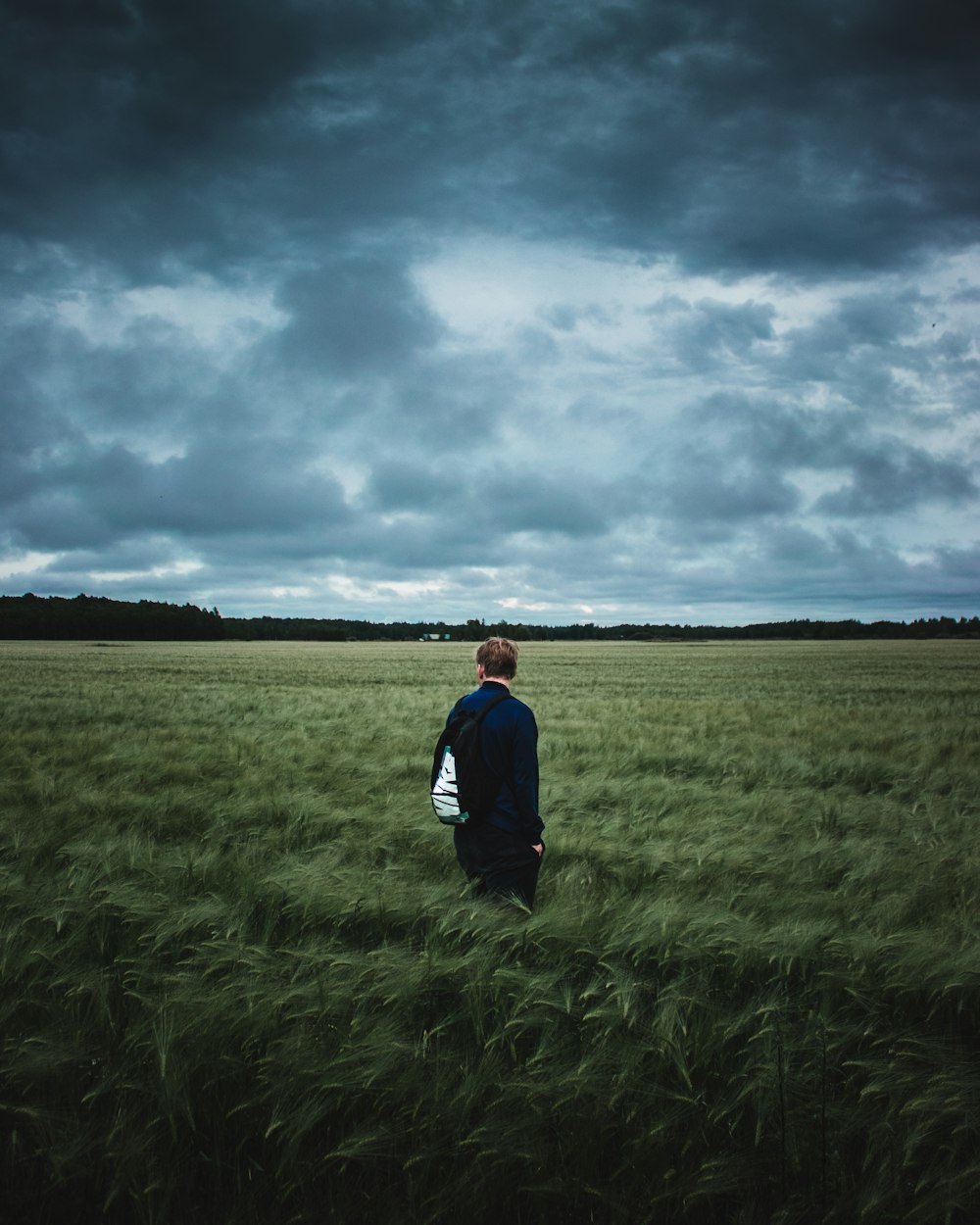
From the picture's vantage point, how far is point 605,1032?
8.00 feet

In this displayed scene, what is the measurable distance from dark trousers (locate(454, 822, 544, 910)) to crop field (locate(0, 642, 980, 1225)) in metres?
0.20

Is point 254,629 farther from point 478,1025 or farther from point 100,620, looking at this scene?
point 478,1025

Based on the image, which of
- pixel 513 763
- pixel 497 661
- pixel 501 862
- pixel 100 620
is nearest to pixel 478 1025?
pixel 501 862

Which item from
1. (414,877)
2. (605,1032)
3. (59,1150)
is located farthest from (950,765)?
(59,1150)

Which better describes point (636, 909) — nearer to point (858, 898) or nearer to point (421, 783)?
point (858, 898)

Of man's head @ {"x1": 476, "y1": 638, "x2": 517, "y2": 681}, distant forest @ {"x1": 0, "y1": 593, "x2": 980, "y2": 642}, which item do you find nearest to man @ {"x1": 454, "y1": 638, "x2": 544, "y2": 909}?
man's head @ {"x1": 476, "y1": 638, "x2": 517, "y2": 681}

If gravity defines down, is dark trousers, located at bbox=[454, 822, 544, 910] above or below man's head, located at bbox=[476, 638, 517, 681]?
below

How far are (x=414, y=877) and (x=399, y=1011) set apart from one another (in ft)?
6.41

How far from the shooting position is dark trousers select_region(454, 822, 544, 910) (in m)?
3.78

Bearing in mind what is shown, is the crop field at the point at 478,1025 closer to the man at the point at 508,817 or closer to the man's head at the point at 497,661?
the man at the point at 508,817

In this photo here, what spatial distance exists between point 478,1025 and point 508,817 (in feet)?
4.35

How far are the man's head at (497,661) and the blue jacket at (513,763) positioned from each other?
0.71ft

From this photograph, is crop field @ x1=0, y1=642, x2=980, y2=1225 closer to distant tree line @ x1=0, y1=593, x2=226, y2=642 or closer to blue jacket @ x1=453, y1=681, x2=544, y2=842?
blue jacket @ x1=453, y1=681, x2=544, y2=842

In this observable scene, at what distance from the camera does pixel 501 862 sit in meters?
3.78
